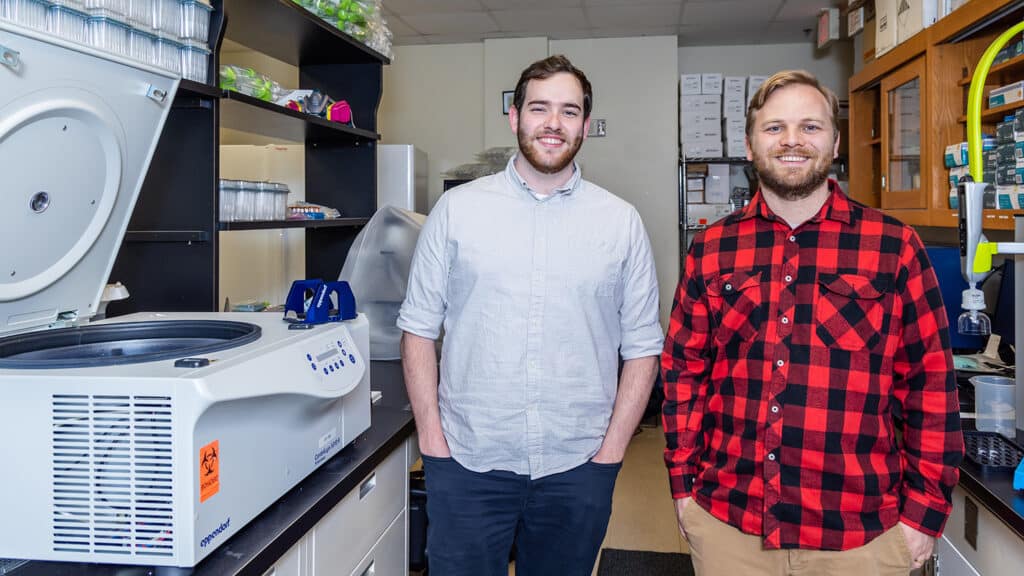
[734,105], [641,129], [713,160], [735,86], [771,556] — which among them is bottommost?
[771,556]

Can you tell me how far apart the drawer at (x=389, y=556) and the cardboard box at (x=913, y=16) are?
2.52 m

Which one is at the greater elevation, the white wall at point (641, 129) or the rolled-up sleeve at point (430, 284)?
the white wall at point (641, 129)

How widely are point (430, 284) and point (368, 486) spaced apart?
0.45 metres

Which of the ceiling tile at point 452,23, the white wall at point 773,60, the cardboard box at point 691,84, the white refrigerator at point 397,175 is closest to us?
the white refrigerator at point 397,175

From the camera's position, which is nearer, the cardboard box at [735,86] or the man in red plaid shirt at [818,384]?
the man in red plaid shirt at [818,384]

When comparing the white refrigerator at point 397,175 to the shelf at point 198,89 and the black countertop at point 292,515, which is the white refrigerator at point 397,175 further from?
the black countertop at point 292,515

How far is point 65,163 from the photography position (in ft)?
3.61

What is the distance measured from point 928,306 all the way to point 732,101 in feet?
13.7

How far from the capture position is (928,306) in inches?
50.9

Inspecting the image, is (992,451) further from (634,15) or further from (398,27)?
(398,27)

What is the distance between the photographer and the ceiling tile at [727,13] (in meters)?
4.56

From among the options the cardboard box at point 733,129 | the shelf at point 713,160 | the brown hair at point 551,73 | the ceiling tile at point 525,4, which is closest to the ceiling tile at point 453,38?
the ceiling tile at point 525,4

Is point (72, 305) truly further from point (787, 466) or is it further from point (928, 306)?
point (928, 306)

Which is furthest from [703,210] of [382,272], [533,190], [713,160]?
[533,190]
